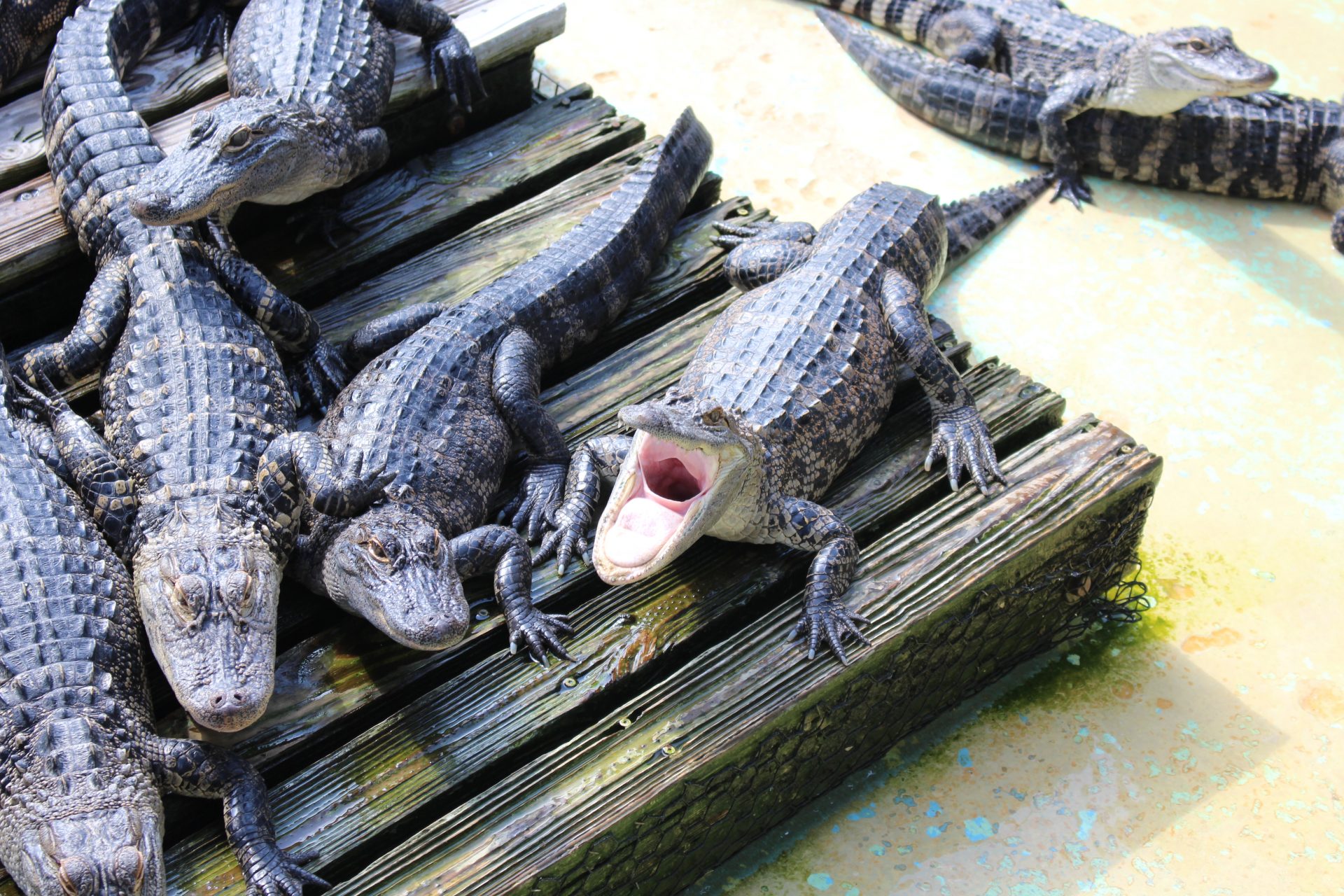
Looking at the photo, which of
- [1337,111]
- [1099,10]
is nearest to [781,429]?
[1337,111]

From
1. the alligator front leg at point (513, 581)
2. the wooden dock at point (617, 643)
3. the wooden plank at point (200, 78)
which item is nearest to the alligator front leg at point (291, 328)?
the wooden dock at point (617, 643)

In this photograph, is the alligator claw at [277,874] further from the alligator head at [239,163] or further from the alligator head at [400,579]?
the alligator head at [239,163]

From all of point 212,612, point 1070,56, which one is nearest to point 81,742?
point 212,612

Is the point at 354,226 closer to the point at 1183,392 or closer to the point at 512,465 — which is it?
the point at 512,465

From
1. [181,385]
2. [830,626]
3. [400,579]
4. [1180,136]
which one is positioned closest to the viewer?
[400,579]

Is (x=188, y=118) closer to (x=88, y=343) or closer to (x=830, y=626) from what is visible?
(x=88, y=343)
